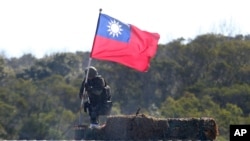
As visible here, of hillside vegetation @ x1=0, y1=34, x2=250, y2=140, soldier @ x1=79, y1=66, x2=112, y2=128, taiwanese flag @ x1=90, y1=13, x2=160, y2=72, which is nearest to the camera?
soldier @ x1=79, y1=66, x2=112, y2=128

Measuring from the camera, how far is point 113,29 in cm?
2200

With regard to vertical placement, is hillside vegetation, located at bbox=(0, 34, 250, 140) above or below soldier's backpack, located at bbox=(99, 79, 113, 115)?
above

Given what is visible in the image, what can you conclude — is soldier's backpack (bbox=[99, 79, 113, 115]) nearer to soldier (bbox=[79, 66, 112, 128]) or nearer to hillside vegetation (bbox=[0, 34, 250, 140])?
soldier (bbox=[79, 66, 112, 128])

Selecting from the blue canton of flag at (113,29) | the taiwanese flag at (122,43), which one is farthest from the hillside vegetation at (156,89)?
the blue canton of flag at (113,29)

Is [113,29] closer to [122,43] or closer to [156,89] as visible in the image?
[122,43]

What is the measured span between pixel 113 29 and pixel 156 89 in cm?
3720

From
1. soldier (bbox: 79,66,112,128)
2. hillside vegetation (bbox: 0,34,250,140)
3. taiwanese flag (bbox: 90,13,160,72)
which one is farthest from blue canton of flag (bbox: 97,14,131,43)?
hillside vegetation (bbox: 0,34,250,140)

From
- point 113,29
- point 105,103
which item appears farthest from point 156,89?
point 105,103

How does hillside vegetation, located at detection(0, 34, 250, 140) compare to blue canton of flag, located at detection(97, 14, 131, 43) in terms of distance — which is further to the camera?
hillside vegetation, located at detection(0, 34, 250, 140)

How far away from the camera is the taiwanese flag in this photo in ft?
A: 71.2

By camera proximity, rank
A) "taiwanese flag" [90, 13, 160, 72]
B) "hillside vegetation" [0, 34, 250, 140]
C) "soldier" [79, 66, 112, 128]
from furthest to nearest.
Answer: "hillside vegetation" [0, 34, 250, 140] → "taiwanese flag" [90, 13, 160, 72] → "soldier" [79, 66, 112, 128]

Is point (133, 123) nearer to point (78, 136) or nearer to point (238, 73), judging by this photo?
point (78, 136)

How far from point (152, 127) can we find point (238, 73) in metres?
37.6

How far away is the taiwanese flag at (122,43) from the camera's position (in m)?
21.7
